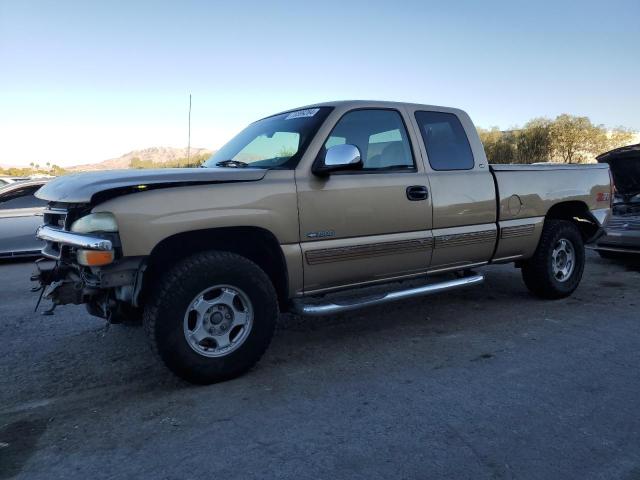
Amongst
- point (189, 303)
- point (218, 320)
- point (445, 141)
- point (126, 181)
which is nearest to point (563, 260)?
point (445, 141)

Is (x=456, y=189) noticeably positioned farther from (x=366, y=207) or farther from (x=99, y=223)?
(x=99, y=223)

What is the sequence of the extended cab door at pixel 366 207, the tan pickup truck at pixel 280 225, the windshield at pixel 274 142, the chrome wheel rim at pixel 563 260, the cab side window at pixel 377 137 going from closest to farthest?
the tan pickup truck at pixel 280 225 < the extended cab door at pixel 366 207 < the windshield at pixel 274 142 < the cab side window at pixel 377 137 < the chrome wheel rim at pixel 563 260

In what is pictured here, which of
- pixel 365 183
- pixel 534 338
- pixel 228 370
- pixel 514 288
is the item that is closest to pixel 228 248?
pixel 228 370

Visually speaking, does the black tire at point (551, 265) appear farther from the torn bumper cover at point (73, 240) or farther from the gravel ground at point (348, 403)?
the torn bumper cover at point (73, 240)

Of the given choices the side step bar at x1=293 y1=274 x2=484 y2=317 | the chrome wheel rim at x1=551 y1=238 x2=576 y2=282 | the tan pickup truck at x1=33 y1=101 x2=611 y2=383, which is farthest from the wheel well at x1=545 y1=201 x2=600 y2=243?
the side step bar at x1=293 y1=274 x2=484 y2=317

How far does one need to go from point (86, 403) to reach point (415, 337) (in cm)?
260

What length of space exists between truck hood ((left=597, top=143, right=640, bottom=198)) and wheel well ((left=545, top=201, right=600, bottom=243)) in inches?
96.4

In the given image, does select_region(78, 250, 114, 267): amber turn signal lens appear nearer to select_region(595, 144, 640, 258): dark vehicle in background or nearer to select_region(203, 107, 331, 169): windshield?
select_region(203, 107, 331, 169): windshield

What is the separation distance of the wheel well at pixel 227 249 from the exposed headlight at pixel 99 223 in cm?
29

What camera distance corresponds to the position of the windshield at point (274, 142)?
3.96 meters

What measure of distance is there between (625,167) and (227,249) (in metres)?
7.16

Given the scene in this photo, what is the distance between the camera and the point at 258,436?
9.11ft

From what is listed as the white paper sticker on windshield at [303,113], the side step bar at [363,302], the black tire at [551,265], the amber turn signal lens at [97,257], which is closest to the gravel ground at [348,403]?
the side step bar at [363,302]

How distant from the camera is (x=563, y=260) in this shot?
5711 mm
